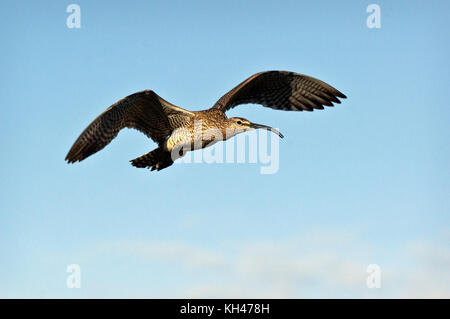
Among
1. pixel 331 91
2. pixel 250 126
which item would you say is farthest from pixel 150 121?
pixel 331 91

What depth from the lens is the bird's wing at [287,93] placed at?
13727mm

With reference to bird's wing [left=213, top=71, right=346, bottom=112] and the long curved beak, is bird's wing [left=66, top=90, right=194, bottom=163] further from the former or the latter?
bird's wing [left=213, top=71, right=346, bottom=112]

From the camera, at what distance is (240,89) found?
43.7 ft

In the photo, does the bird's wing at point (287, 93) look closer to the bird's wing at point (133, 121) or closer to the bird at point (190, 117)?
the bird at point (190, 117)

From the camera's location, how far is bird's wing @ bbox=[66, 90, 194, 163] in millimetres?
11234

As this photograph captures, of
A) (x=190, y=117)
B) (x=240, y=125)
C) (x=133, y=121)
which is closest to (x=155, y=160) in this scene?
(x=133, y=121)

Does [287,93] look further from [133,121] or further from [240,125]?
[133,121]

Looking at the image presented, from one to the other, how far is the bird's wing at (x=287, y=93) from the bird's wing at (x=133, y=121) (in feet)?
5.97

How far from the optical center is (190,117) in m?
12.2

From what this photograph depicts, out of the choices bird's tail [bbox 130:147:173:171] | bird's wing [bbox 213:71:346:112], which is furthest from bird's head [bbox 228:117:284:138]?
bird's tail [bbox 130:147:173:171]

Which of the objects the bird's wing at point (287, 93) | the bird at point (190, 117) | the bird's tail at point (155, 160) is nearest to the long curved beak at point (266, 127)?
the bird at point (190, 117)

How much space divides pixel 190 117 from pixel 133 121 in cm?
127
